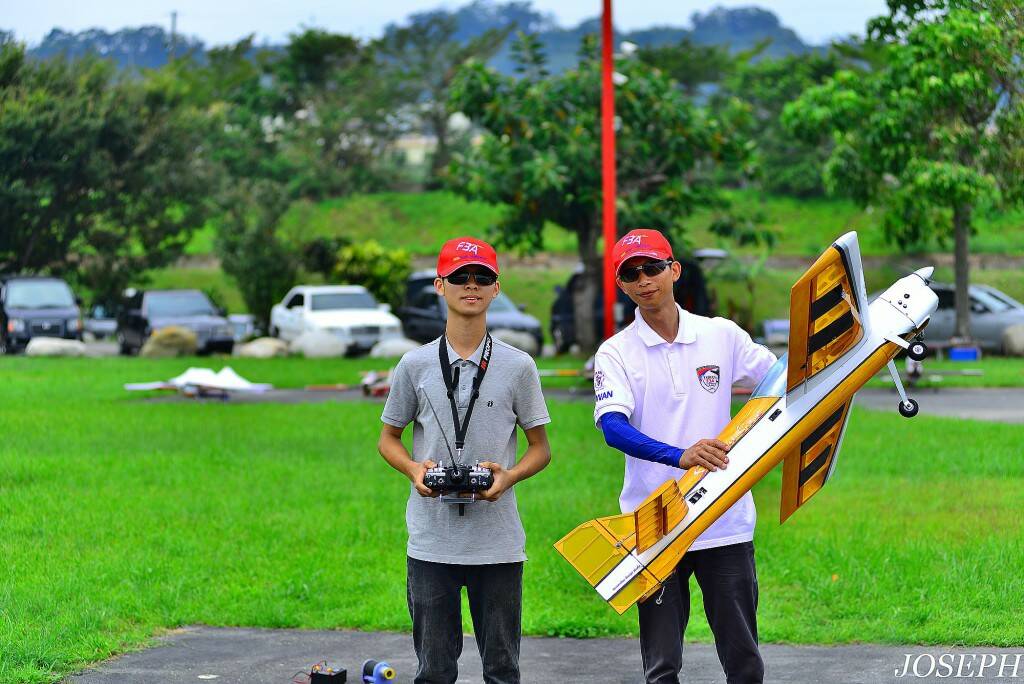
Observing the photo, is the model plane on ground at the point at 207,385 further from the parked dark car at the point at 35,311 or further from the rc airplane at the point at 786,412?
the rc airplane at the point at 786,412

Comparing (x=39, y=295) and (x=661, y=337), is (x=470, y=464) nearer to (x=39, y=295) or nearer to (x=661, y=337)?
(x=661, y=337)

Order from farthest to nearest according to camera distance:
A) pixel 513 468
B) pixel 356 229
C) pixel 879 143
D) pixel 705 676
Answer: pixel 356 229
pixel 879 143
pixel 705 676
pixel 513 468

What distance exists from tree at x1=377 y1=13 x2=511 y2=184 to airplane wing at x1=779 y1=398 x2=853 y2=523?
192ft

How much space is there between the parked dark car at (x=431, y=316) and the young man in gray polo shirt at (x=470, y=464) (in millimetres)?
23236

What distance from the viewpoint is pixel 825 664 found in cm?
679

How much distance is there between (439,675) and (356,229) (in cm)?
5026

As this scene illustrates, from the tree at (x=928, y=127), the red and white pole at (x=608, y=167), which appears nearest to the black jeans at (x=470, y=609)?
the tree at (x=928, y=127)

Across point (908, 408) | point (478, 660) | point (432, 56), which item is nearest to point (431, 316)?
point (478, 660)

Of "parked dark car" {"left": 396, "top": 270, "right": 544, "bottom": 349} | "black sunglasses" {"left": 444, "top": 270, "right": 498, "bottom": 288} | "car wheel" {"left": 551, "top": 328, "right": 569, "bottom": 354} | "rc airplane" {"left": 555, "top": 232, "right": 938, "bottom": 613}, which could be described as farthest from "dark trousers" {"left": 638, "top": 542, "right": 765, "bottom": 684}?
"car wheel" {"left": 551, "top": 328, "right": 569, "bottom": 354}

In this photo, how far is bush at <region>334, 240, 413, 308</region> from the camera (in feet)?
119

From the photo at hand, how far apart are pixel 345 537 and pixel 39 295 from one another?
20509 mm

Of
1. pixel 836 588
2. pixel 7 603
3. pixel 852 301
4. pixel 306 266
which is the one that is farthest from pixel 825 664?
pixel 306 266

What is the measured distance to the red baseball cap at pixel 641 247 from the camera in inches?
203

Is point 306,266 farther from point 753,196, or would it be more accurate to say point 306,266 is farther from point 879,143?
point 753,196
